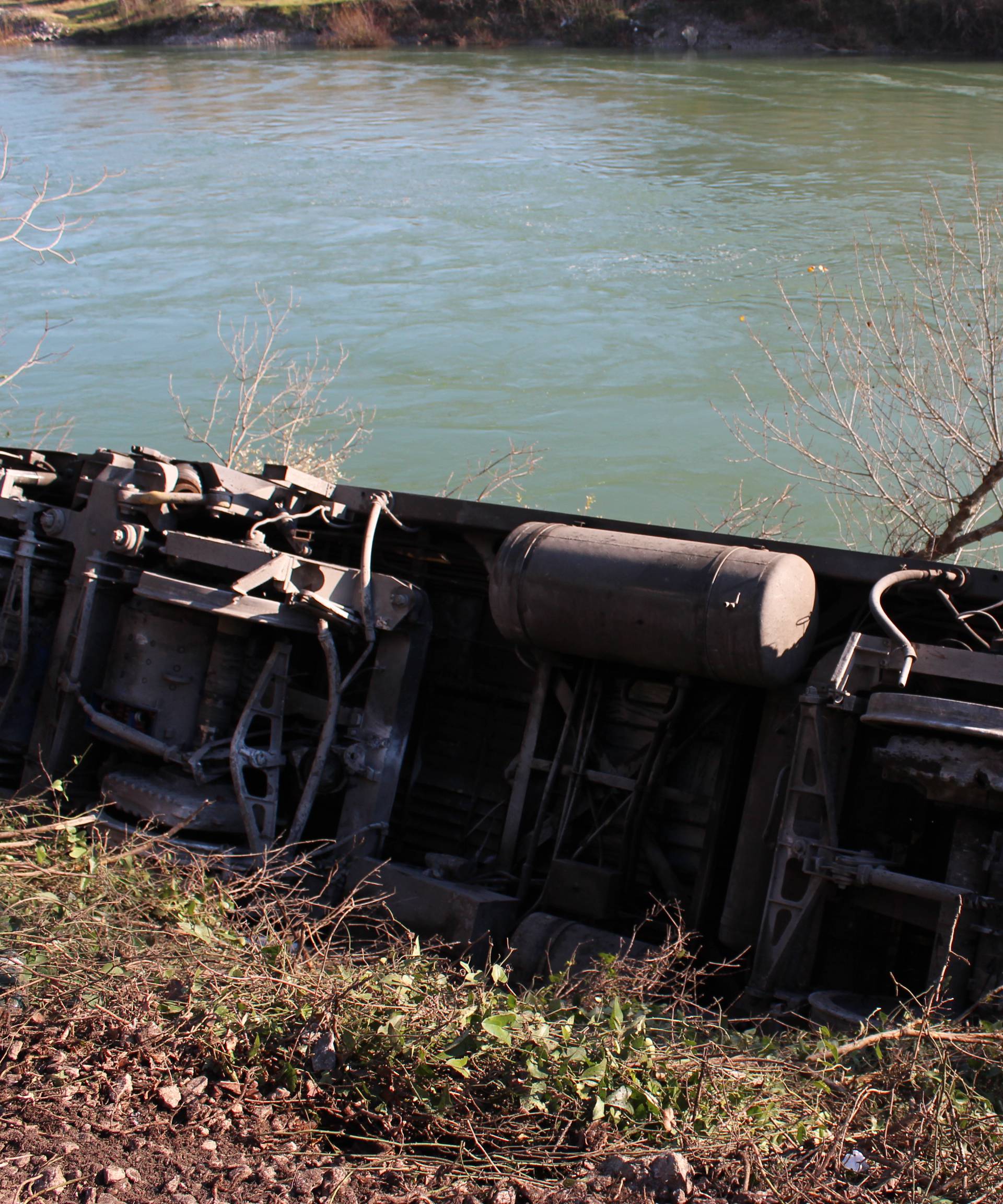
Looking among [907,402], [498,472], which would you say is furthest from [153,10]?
[907,402]

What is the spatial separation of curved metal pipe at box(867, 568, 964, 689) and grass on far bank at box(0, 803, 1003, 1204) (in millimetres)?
1324

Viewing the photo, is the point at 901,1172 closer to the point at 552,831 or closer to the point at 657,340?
the point at 552,831

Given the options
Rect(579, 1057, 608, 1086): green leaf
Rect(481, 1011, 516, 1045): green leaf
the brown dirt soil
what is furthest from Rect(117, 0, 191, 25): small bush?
Rect(579, 1057, 608, 1086): green leaf

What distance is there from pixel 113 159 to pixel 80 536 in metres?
20.9

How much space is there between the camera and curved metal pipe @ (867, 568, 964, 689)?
15.5 feet

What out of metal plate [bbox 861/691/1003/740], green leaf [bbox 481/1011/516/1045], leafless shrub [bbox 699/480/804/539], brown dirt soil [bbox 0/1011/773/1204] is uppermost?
metal plate [bbox 861/691/1003/740]

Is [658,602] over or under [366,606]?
over

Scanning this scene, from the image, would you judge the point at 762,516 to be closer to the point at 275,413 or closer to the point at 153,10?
the point at 275,413

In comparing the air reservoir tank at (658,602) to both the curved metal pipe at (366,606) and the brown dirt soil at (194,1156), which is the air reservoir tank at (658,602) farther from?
the brown dirt soil at (194,1156)

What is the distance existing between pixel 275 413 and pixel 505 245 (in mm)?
6864

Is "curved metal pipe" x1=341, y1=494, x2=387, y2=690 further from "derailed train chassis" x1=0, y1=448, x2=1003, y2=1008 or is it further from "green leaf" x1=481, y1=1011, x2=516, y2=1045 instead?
"green leaf" x1=481, y1=1011, x2=516, y2=1045

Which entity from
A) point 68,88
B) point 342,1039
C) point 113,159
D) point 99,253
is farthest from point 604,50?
point 342,1039

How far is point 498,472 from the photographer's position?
13.9 metres

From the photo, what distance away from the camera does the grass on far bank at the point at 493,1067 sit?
3344mm
